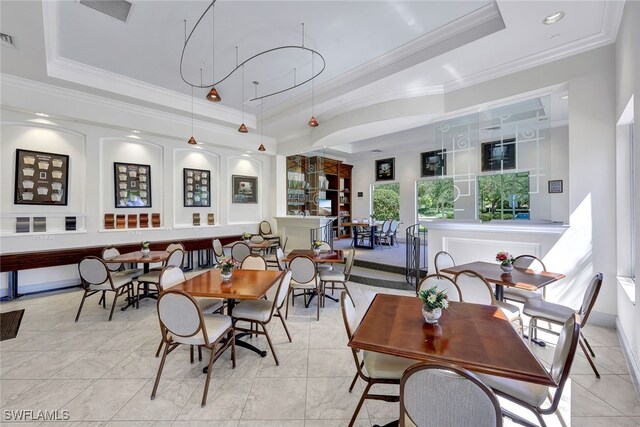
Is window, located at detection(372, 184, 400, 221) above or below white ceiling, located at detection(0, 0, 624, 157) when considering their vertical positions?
below

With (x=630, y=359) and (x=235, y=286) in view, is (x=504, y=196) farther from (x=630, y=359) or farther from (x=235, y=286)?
(x=235, y=286)

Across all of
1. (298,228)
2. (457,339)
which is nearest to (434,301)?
(457,339)

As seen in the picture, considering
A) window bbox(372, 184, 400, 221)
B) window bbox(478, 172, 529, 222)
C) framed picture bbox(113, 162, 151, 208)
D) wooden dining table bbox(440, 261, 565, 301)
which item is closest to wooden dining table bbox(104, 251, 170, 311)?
framed picture bbox(113, 162, 151, 208)

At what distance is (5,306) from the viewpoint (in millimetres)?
4000

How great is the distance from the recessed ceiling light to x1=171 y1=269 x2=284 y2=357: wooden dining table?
420 cm

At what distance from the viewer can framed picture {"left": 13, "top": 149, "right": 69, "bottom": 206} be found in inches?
172

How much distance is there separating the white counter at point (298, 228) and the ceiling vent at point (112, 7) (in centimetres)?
483

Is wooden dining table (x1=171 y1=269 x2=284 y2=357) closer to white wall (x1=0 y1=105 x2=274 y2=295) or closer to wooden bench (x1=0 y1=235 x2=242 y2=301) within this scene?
wooden bench (x1=0 y1=235 x2=242 y2=301)

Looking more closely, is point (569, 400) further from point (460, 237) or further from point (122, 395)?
point (122, 395)

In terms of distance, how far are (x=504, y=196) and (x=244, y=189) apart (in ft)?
20.5

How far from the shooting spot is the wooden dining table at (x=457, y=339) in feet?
4.35

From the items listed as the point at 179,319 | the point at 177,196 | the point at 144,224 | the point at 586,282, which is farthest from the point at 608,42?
the point at 144,224

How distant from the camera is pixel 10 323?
3.43m

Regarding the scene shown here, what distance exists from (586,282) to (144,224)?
7726mm
